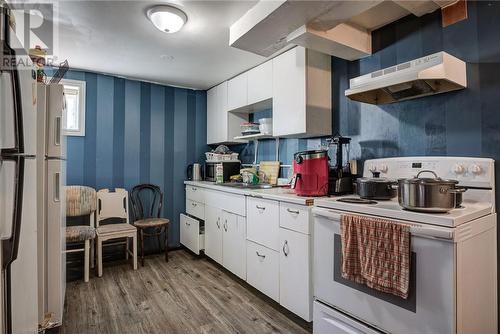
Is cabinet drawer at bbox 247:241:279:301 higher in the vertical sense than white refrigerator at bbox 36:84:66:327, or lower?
lower

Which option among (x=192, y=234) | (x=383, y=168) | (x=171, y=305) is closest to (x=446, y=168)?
(x=383, y=168)

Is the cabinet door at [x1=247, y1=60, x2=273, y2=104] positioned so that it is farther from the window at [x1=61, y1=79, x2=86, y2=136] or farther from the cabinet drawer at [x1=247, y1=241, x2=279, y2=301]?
the window at [x1=61, y1=79, x2=86, y2=136]

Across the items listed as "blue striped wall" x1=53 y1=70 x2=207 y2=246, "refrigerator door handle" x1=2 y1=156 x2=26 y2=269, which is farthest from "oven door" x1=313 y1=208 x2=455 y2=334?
"blue striped wall" x1=53 y1=70 x2=207 y2=246

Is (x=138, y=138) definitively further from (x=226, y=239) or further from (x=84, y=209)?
(x=226, y=239)

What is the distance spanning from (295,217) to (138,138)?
8.31 feet

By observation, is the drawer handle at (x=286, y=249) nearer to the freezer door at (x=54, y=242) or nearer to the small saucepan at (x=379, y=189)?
the small saucepan at (x=379, y=189)

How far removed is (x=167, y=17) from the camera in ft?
6.38

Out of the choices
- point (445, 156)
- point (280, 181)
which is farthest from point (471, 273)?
point (280, 181)

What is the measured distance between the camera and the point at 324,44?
1893 millimetres

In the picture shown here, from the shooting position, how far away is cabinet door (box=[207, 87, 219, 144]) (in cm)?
379

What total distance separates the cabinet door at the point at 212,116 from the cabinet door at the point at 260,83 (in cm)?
89

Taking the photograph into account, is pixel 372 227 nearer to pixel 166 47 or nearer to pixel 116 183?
pixel 166 47

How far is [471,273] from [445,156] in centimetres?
73

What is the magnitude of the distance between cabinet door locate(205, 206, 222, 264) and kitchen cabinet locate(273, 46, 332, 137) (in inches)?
47.5
